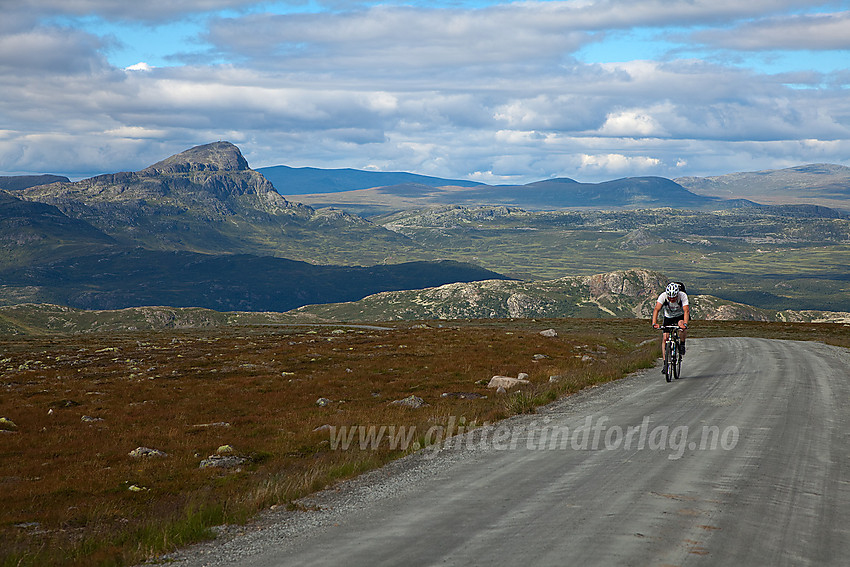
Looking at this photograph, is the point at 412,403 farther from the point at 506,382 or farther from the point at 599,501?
the point at 599,501

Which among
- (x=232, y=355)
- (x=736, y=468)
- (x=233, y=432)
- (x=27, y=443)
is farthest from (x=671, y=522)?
(x=232, y=355)

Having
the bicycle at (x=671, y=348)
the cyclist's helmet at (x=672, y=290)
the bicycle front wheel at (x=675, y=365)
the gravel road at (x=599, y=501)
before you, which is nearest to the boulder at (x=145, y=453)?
the gravel road at (x=599, y=501)

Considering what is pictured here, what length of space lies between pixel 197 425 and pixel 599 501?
21438mm

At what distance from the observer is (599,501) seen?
1157cm

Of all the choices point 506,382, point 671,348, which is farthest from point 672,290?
point 506,382

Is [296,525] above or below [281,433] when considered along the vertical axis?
above

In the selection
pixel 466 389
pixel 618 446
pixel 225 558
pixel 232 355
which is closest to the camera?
pixel 225 558

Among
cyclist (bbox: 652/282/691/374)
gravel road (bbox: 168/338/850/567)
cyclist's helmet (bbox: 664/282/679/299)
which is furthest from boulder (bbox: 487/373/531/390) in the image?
gravel road (bbox: 168/338/850/567)

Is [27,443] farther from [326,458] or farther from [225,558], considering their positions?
[225,558]

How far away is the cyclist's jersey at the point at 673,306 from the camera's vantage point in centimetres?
2723

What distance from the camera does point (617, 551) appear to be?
9234 millimetres

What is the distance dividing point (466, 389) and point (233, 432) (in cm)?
1376

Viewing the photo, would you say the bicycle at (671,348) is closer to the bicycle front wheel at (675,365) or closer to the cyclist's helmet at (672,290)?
the bicycle front wheel at (675,365)

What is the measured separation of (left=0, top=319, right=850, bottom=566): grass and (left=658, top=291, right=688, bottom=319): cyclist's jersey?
4.57 metres
